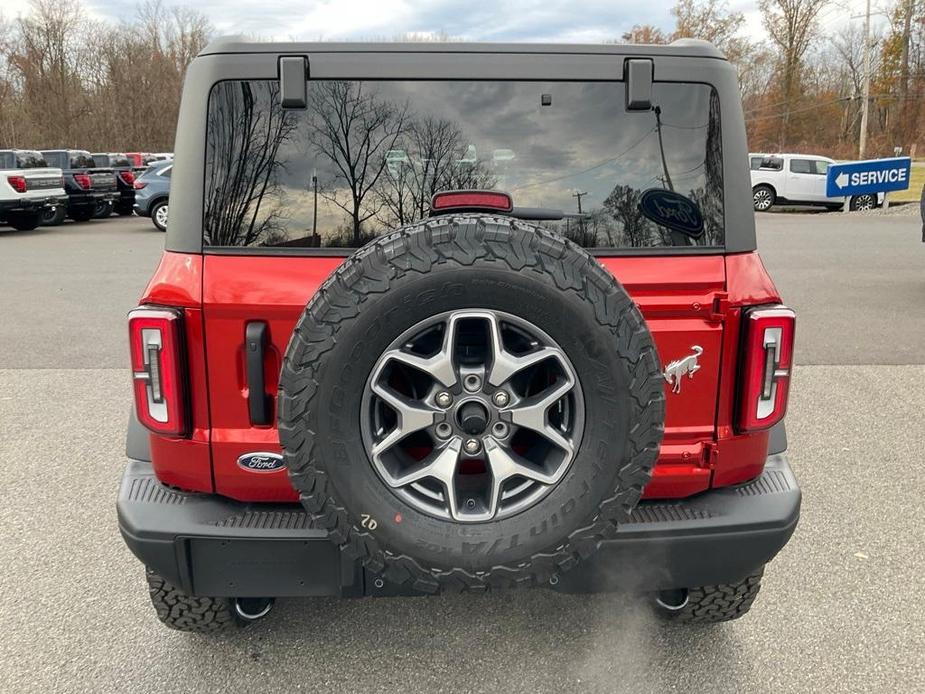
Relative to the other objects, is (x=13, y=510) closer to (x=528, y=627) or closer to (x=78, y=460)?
(x=78, y=460)

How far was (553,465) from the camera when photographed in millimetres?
2080

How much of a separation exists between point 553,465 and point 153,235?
17.6m

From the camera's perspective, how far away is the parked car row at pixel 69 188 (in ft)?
57.5

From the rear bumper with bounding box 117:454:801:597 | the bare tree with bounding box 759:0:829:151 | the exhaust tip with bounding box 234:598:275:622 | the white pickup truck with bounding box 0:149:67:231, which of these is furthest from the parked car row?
the bare tree with bounding box 759:0:829:151

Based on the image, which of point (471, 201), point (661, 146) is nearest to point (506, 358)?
point (471, 201)

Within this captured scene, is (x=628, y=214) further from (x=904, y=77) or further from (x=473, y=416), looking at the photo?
(x=904, y=77)

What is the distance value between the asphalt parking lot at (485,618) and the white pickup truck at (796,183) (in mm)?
19109

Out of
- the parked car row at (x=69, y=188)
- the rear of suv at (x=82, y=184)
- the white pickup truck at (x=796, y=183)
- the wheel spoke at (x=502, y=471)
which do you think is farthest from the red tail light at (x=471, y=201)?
the white pickup truck at (x=796, y=183)

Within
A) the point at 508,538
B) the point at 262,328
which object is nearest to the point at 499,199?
the point at 262,328

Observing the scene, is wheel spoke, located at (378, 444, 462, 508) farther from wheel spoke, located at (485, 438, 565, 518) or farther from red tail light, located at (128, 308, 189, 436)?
red tail light, located at (128, 308, 189, 436)

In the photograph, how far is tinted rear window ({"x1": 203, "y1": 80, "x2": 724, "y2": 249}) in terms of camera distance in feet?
7.30

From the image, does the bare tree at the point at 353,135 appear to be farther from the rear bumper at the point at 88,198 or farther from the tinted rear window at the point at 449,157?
the rear bumper at the point at 88,198

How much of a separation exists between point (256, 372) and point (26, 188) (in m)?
18.6

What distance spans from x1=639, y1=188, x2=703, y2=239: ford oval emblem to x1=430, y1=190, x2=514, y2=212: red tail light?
0.42 metres
